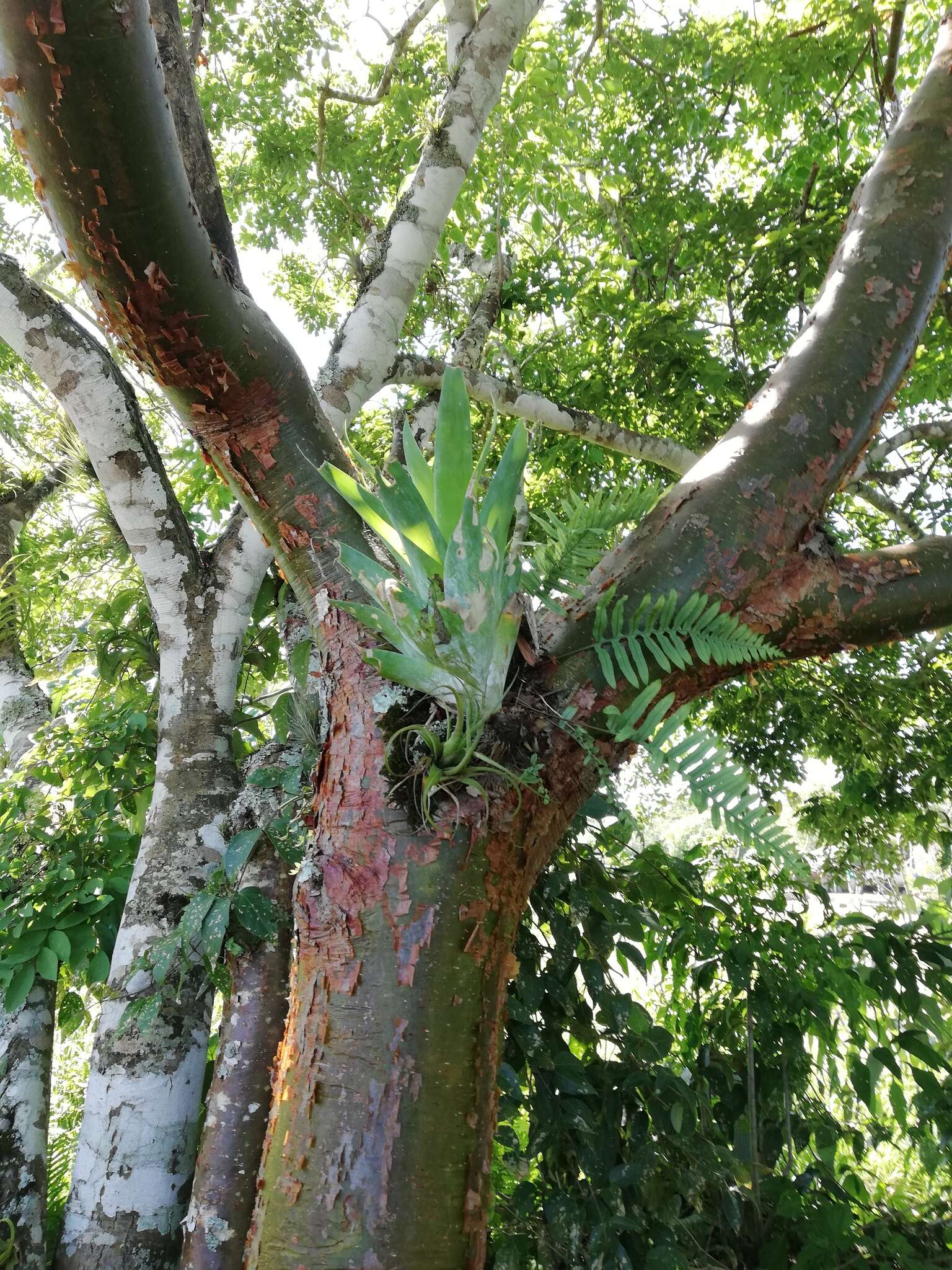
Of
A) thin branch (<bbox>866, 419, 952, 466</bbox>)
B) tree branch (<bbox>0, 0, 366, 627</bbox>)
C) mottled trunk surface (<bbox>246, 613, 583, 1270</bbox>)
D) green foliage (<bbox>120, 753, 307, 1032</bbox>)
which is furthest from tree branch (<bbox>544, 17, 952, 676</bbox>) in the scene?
thin branch (<bbox>866, 419, 952, 466</bbox>)

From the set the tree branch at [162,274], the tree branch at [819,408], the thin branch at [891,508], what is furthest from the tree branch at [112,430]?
the thin branch at [891,508]

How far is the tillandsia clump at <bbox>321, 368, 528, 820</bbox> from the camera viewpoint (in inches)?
42.6

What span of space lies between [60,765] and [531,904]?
1.65 meters

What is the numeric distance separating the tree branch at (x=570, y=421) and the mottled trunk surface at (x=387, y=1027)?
259 centimetres

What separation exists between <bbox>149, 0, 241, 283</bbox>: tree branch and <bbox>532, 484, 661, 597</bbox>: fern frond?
0.85 meters

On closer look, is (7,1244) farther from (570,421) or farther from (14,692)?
(570,421)

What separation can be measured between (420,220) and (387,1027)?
8.90 feet

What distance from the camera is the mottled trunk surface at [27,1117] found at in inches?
65.4

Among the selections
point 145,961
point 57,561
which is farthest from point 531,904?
point 57,561

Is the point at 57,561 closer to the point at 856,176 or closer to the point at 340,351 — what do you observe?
the point at 340,351

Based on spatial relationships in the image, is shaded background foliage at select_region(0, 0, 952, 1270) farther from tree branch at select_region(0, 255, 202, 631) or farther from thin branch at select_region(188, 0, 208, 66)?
thin branch at select_region(188, 0, 208, 66)

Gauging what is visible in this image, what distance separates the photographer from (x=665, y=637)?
1.29 m

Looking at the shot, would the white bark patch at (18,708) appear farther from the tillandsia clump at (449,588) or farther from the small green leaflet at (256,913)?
the tillandsia clump at (449,588)

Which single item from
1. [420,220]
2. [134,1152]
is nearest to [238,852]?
[134,1152]
